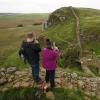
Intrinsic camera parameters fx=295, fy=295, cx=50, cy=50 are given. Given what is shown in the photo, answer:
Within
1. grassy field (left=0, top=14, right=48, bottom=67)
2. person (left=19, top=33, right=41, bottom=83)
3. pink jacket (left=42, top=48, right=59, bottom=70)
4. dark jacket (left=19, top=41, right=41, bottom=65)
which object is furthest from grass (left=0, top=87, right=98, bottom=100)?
grassy field (left=0, top=14, right=48, bottom=67)

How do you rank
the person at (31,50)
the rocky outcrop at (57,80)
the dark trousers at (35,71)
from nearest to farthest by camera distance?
the person at (31,50) < the dark trousers at (35,71) < the rocky outcrop at (57,80)

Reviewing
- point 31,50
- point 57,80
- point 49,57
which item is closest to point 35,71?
point 49,57

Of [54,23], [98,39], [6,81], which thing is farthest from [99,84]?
[54,23]

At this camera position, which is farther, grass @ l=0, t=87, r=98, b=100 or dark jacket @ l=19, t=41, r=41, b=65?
grass @ l=0, t=87, r=98, b=100

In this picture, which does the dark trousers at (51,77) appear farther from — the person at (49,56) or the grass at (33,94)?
the grass at (33,94)

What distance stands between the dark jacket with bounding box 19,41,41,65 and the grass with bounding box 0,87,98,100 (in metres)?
1.31

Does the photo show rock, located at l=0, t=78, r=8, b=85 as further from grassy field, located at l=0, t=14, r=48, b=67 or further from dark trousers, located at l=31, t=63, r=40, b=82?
grassy field, located at l=0, t=14, r=48, b=67

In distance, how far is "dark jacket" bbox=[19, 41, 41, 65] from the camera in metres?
11.6

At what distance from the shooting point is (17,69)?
14.7 metres

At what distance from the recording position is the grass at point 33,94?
1214 cm

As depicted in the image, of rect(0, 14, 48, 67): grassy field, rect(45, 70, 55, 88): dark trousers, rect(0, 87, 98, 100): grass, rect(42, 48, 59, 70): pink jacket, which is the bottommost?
rect(0, 14, 48, 67): grassy field

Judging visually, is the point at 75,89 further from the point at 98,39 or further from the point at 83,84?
the point at 98,39

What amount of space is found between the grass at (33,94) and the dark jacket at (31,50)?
51.7 inches

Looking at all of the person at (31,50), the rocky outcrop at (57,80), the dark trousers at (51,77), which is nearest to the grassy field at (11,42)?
the rocky outcrop at (57,80)
